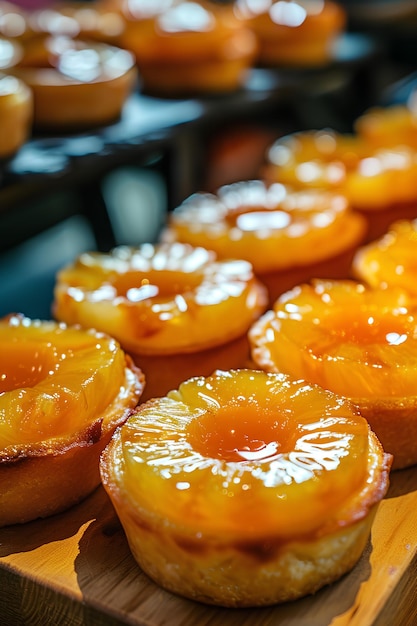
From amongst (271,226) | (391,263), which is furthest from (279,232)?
(391,263)

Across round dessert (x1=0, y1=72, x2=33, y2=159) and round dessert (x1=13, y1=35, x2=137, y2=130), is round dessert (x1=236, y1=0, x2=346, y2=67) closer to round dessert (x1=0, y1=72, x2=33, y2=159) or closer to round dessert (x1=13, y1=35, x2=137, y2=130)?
round dessert (x1=13, y1=35, x2=137, y2=130)

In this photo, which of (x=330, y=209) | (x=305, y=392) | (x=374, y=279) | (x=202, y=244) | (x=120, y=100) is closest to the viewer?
(x=305, y=392)

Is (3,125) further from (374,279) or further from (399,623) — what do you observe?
(399,623)

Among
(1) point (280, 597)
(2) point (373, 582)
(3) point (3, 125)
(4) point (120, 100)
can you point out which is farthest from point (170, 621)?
(4) point (120, 100)

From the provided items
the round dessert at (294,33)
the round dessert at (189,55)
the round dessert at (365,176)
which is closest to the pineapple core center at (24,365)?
the round dessert at (365,176)

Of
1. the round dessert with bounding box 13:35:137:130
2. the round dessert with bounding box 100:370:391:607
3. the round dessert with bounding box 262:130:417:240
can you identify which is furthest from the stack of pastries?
the round dessert with bounding box 13:35:137:130

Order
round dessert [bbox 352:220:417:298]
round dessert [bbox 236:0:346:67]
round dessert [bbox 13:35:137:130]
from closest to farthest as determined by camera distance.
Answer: round dessert [bbox 352:220:417:298] → round dessert [bbox 13:35:137:130] → round dessert [bbox 236:0:346:67]

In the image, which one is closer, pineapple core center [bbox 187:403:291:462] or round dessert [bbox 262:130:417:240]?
pineapple core center [bbox 187:403:291:462]
